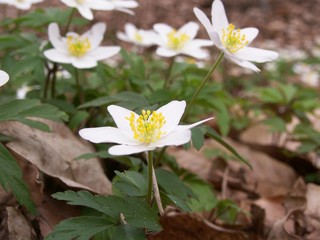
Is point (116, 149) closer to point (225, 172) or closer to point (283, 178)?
point (225, 172)

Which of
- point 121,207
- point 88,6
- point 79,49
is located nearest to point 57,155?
point 79,49

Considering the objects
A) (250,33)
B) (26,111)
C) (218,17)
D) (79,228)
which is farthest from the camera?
(250,33)

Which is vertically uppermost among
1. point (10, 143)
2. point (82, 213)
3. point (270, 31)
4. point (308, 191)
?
point (10, 143)

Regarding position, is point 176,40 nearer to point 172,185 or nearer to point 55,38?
point 55,38

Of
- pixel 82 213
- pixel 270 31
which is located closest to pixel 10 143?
pixel 82 213

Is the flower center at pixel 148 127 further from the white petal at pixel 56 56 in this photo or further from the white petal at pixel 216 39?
the white petal at pixel 56 56

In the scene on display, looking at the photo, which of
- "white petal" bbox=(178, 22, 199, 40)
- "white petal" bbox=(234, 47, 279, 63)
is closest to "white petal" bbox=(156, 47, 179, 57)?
"white petal" bbox=(178, 22, 199, 40)
